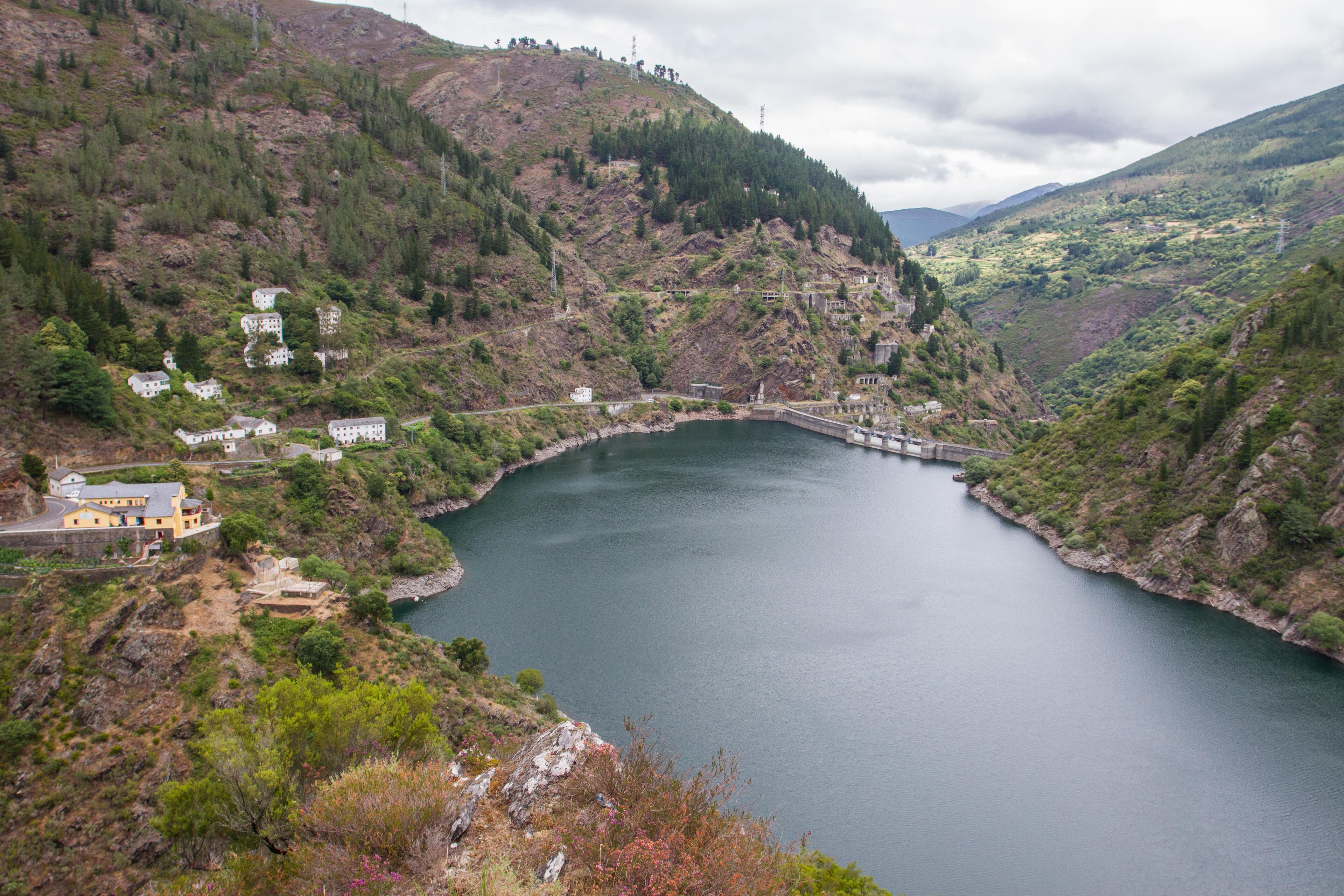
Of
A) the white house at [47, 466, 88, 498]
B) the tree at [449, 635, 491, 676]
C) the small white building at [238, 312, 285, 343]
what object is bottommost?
the tree at [449, 635, 491, 676]

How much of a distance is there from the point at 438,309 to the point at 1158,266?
431 feet

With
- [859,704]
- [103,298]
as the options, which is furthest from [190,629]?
[103,298]

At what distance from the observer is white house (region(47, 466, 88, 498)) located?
35.6m

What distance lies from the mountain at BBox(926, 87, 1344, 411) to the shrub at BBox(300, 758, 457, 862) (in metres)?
113

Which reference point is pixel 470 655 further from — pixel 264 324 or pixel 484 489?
pixel 264 324

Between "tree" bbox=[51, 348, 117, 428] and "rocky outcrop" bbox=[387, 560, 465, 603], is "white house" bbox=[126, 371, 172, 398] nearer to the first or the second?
"tree" bbox=[51, 348, 117, 428]

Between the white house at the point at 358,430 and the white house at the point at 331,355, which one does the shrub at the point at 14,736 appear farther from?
the white house at the point at 331,355

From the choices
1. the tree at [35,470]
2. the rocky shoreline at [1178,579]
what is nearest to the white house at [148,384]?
the tree at [35,470]

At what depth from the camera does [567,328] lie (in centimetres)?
10069

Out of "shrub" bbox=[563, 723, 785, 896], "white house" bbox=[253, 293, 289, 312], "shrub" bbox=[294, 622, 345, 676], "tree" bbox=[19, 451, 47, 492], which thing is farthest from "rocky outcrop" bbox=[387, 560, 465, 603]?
"white house" bbox=[253, 293, 289, 312]

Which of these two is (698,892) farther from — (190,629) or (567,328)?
(567,328)

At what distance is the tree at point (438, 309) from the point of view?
82.7m

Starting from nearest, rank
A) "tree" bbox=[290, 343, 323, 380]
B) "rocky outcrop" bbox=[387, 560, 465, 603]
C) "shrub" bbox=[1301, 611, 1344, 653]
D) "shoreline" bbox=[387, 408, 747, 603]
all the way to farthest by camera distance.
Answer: "shrub" bbox=[1301, 611, 1344, 653] < "rocky outcrop" bbox=[387, 560, 465, 603] < "shoreline" bbox=[387, 408, 747, 603] < "tree" bbox=[290, 343, 323, 380]

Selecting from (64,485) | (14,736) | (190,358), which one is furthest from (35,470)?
(190,358)
